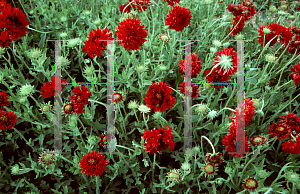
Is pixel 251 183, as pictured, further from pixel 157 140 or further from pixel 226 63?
pixel 226 63

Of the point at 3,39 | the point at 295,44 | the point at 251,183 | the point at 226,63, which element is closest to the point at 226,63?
the point at 226,63

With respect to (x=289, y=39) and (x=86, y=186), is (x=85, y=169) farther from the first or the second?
(x=289, y=39)

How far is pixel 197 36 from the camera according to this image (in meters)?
2.67

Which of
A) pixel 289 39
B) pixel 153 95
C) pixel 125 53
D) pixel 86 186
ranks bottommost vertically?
pixel 86 186

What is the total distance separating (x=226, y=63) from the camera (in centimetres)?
137

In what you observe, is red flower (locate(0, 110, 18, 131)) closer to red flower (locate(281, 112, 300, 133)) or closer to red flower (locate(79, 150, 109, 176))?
red flower (locate(79, 150, 109, 176))

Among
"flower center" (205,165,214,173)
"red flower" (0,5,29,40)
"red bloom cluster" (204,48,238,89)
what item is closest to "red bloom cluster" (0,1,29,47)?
"red flower" (0,5,29,40)

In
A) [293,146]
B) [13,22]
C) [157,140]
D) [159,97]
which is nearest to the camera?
[157,140]

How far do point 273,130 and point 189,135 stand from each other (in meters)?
0.58

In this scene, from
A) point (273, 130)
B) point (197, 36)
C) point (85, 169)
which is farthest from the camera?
point (197, 36)

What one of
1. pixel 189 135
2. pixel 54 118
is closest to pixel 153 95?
pixel 189 135

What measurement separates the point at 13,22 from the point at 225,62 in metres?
1.58

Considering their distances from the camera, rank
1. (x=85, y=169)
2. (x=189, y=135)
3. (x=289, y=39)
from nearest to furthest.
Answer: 1. (x=85, y=169)
2. (x=189, y=135)
3. (x=289, y=39)

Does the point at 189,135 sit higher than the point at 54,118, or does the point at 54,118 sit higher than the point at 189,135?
the point at 54,118
